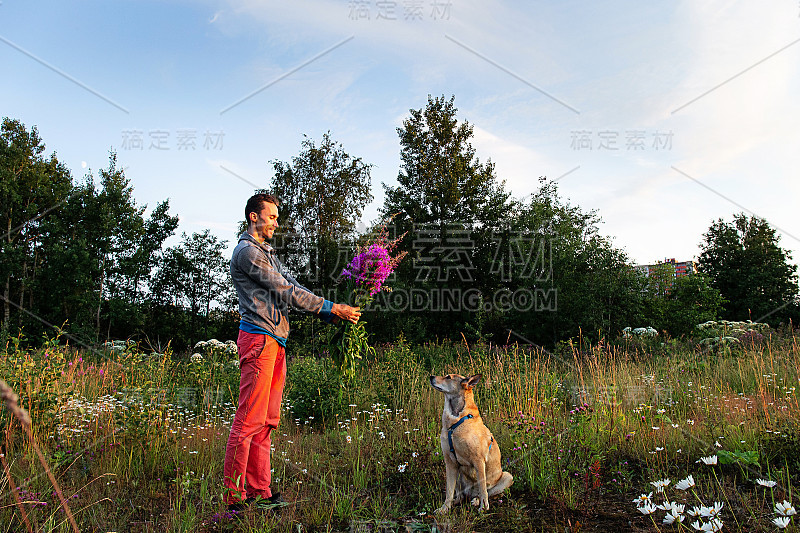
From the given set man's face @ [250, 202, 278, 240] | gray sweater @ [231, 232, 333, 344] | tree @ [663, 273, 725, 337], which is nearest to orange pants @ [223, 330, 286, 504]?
gray sweater @ [231, 232, 333, 344]

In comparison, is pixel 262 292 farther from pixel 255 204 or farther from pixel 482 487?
pixel 482 487

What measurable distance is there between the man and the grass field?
11.3 inches

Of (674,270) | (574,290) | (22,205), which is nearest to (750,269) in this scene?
(674,270)

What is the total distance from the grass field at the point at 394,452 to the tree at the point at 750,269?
27268 mm

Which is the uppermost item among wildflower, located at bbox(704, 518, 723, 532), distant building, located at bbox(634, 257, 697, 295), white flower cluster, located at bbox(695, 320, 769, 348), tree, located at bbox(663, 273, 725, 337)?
distant building, located at bbox(634, 257, 697, 295)

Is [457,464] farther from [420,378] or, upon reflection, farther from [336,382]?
[420,378]

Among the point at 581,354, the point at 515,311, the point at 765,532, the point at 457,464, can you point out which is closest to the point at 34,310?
the point at 515,311

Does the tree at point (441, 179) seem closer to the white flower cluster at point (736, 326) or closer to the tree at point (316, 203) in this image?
the tree at point (316, 203)

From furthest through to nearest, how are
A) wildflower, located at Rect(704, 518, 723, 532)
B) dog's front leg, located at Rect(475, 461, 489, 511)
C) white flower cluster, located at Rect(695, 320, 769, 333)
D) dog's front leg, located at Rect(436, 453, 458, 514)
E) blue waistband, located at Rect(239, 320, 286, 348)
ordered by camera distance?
1. white flower cluster, located at Rect(695, 320, 769, 333)
2. blue waistband, located at Rect(239, 320, 286, 348)
3. dog's front leg, located at Rect(436, 453, 458, 514)
4. dog's front leg, located at Rect(475, 461, 489, 511)
5. wildflower, located at Rect(704, 518, 723, 532)

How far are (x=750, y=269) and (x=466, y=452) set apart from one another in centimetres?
3617

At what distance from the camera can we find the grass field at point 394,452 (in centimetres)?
346

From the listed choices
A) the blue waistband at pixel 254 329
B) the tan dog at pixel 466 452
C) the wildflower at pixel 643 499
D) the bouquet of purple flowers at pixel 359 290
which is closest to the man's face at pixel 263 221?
the blue waistband at pixel 254 329

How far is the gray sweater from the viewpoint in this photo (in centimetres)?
367

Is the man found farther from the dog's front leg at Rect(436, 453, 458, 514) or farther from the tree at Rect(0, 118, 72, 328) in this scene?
the tree at Rect(0, 118, 72, 328)
